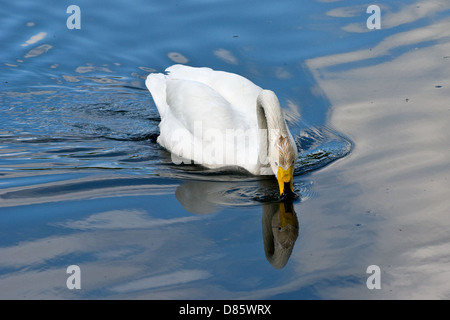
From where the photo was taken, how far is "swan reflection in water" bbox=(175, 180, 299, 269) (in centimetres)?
655

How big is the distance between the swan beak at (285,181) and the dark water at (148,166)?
0.48 ft

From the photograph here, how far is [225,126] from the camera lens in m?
8.58

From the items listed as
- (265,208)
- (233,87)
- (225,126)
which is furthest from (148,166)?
(265,208)

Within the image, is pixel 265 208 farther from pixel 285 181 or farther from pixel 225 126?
pixel 225 126

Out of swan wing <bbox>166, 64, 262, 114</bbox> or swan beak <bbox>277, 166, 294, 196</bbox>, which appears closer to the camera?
swan beak <bbox>277, 166, 294, 196</bbox>

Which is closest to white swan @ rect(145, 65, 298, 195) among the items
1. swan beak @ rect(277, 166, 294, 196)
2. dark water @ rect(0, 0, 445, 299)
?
swan beak @ rect(277, 166, 294, 196)

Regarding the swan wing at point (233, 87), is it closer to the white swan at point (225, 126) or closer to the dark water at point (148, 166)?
the white swan at point (225, 126)

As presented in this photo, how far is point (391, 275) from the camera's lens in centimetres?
599

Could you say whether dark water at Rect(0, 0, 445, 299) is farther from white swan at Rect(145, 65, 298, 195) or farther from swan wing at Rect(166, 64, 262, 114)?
swan wing at Rect(166, 64, 262, 114)

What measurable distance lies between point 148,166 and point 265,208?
186 centimetres

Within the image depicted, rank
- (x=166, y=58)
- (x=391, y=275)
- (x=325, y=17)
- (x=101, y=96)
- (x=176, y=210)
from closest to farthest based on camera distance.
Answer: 1. (x=391, y=275)
2. (x=176, y=210)
3. (x=101, y=96)
4. (x=166, y=58)
5. (x=325, y=17)
